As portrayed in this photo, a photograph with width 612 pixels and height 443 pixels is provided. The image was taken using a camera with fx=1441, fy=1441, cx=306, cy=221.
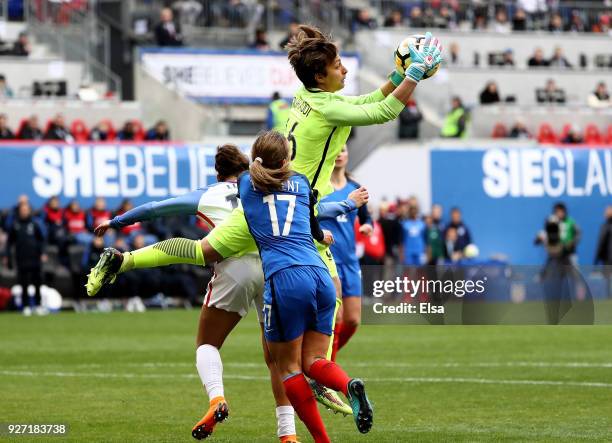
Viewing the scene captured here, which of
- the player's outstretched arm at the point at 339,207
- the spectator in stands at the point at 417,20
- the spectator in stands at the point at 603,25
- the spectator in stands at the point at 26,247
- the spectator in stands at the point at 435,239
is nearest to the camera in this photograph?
the player's outstretched arm at the point at 339,207

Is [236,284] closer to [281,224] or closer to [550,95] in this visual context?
[281,224]

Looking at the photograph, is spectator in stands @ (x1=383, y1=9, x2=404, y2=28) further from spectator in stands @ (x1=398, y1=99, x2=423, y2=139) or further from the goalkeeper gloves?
the goalkeeper gloves

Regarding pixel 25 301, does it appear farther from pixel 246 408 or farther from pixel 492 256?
pixel 246 408

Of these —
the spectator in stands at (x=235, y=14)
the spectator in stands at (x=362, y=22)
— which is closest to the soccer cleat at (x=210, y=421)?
the spectator in stands at (x=235, y=14)

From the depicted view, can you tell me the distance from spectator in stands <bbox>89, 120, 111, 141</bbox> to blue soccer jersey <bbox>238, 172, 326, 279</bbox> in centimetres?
2203

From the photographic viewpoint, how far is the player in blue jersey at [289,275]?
8820mm

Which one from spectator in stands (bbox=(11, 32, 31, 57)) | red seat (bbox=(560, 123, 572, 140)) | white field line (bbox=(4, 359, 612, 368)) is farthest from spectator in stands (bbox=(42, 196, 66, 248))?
red seat (bbox=(560, 123, 572, 140))

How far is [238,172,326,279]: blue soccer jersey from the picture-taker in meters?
8.87

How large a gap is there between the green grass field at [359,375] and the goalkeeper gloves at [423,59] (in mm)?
2718

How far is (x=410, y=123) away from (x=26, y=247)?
1181 cm

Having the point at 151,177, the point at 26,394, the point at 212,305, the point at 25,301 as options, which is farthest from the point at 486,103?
the point at 212,305

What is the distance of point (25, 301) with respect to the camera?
26781 millimetres

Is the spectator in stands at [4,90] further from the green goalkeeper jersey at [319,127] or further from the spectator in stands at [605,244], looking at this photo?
the green goalkeeper jersey at [319,127]

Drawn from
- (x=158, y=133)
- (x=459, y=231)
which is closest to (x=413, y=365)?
(x=459, y=231)
